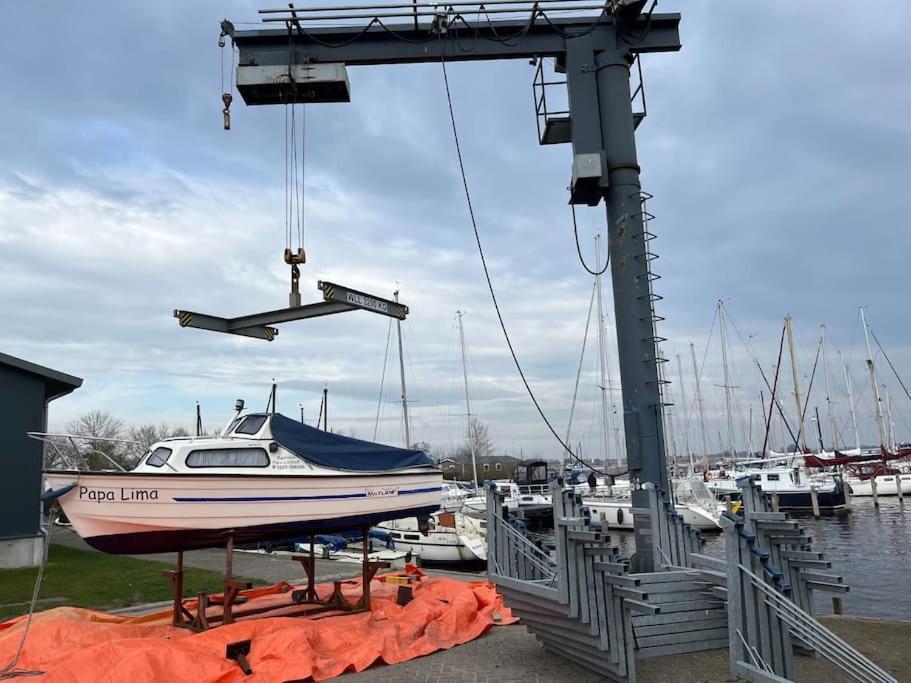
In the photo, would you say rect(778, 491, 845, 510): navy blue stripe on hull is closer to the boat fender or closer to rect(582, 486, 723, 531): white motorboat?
rect(582, 486, 723, 531): white motorboat

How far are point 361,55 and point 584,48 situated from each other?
331 centimetres

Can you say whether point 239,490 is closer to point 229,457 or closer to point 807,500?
point 229,457

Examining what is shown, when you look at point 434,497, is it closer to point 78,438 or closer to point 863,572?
point 78,438

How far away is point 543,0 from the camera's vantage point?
9.44 metres

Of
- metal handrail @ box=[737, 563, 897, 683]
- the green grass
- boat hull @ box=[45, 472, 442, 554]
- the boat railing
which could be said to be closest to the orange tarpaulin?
boat hull @ box=[45, 472, 442, 554]

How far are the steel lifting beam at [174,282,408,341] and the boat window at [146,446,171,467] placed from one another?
229 cm

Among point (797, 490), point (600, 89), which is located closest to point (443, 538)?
point (600, 89)

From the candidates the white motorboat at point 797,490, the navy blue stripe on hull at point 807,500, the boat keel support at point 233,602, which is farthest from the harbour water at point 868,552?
the boat keel support at point 233,602

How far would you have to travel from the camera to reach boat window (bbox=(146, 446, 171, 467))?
906 centimetres

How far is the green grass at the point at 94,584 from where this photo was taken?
39.2 ft

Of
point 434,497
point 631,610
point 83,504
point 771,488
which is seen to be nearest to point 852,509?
point 771,488

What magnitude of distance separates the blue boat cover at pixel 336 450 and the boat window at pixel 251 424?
6.2 inches

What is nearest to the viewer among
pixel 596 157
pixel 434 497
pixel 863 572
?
pixel 596 157

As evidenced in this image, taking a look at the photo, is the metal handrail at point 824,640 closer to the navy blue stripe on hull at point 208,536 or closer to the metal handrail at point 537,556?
the metal handrail at point 537,556
